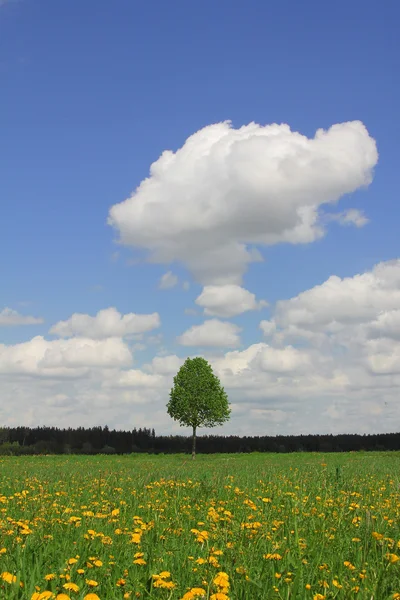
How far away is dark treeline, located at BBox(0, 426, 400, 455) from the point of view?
2697 inches

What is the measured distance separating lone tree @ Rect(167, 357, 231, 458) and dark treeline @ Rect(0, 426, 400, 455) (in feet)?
43.8

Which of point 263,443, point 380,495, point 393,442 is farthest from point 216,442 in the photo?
point 380,495

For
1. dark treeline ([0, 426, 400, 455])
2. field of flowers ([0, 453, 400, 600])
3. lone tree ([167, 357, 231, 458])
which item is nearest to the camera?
field of flowers ([0, 453, 400, 600])

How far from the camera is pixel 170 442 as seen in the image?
2849 inches

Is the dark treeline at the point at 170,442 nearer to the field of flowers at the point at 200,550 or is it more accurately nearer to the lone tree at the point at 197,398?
the lone tree at the point at 197,398

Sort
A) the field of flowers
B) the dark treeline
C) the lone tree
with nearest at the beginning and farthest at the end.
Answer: the field of flowers < the lone tree < the dark treeline

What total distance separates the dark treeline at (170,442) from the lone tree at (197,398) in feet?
43.8

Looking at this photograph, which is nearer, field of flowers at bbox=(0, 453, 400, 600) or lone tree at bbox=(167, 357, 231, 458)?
field of flowers at bbox=(0, 453, 400, 600)

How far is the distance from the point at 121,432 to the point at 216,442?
14.3 meters

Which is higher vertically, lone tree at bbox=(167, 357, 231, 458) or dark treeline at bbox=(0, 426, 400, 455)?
lone tree at bbox=(167, 357, 231, 458)

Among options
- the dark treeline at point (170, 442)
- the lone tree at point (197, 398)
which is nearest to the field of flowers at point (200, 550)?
the lone tree at point (197, 398)

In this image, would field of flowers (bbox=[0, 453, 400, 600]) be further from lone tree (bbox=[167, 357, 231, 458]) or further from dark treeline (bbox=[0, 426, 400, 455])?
dark treeline (bbox=[0, 426, 400, 455])

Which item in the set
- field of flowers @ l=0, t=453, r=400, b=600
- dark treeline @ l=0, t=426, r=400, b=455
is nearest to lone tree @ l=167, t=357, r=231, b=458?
dark treeline @ l=0, t=426, r=400, b=455

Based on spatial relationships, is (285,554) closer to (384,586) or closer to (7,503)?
(384,586)
